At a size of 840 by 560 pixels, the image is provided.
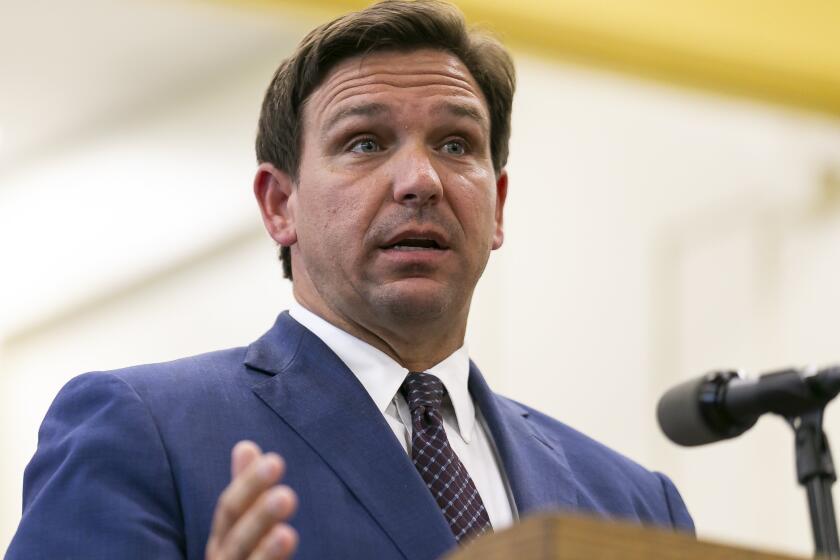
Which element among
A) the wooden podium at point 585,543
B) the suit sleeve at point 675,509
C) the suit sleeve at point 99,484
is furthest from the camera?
the suit sleeve at point 675,509

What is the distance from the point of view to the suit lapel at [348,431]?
6.07 ft

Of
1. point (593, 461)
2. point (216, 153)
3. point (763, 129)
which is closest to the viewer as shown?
point (593, 461)

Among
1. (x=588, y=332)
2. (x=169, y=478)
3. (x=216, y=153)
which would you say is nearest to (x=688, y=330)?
(x=588, y=332)

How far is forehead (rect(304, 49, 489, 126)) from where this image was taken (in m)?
2.23

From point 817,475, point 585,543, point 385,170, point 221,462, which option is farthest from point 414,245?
point 585,543

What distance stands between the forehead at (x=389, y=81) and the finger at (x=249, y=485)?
971mm

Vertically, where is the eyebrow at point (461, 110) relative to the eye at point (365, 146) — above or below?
above

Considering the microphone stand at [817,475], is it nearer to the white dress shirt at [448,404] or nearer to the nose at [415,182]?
the white dress shirt at [448,404]

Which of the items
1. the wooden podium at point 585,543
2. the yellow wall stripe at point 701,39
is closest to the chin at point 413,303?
the wooden podium at point 585,543

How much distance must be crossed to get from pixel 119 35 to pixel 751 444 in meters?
2.10

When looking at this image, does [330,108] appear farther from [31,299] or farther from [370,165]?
[31,299]

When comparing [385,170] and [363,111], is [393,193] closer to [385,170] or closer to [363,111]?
[385,170]

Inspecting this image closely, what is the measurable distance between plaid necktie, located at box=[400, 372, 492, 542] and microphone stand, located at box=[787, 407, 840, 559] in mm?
555

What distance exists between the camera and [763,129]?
4.39m
